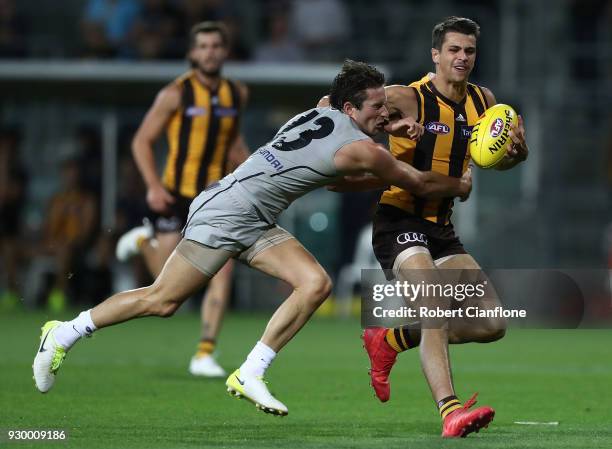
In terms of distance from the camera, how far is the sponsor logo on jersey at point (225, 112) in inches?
472

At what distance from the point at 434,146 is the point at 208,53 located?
147 inches

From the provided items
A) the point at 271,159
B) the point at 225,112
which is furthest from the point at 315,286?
the point at 225,112

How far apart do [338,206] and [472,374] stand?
27.9 feet

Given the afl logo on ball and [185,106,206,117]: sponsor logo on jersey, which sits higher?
the afl logo on ball

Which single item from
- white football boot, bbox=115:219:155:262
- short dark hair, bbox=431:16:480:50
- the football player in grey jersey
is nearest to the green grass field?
the football player in grey jersey

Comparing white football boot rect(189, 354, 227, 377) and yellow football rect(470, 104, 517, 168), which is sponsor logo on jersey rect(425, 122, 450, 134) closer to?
yellow football rect(470, 104, 517, 168)

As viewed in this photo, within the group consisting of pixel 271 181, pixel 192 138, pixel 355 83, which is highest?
pixel 355 83

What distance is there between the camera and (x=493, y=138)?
317 inches

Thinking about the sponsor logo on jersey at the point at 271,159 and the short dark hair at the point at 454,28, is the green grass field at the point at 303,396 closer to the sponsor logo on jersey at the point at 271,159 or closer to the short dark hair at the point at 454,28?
the sponsor logo on jersey at the point at 271,159

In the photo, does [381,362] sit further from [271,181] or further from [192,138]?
[192,138]

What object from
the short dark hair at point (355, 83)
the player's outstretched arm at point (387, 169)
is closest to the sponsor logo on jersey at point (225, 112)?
the short dark hair at point (355, 83)

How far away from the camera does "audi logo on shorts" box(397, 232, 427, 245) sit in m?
8.35

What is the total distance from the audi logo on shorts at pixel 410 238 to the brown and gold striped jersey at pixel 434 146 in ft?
0.52

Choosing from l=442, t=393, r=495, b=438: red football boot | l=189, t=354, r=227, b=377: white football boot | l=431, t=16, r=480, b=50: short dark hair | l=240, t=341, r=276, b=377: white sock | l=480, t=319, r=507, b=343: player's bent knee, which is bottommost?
l=189, t=354, r=227, b=377: white football boot
